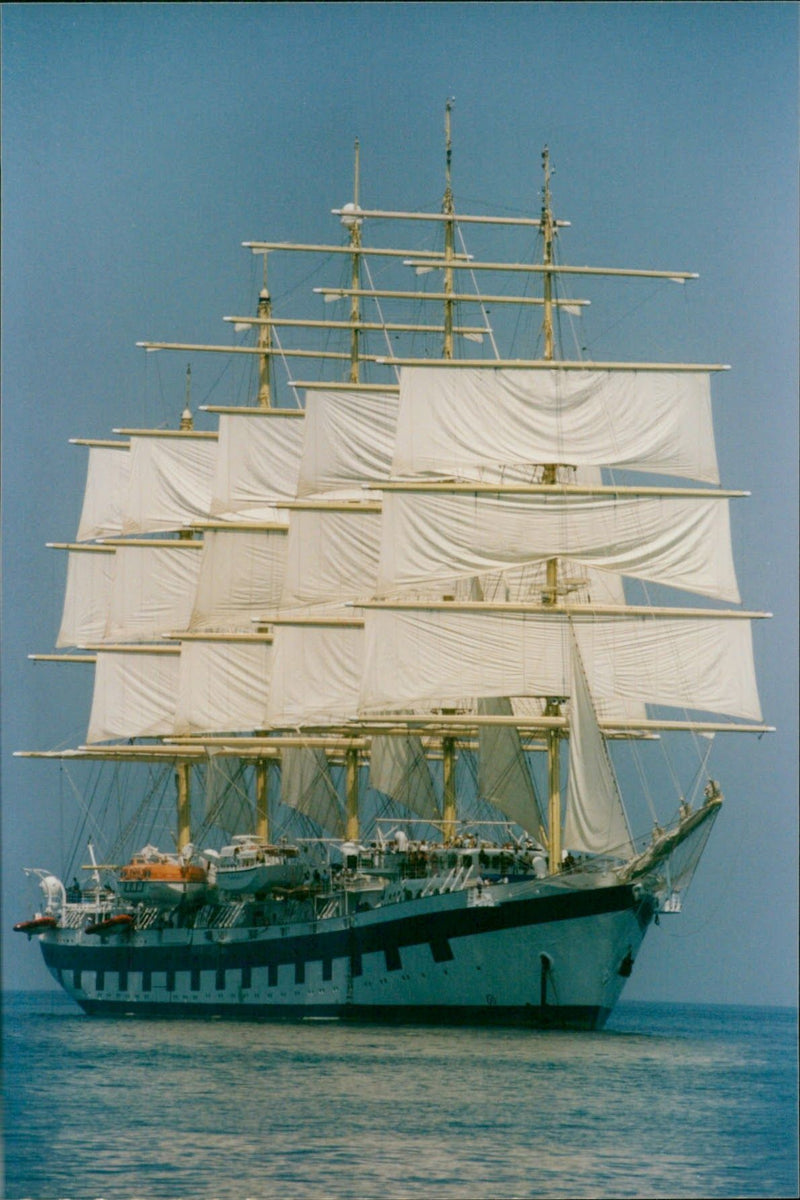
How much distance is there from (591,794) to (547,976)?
608cm

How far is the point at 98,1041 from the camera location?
272 feet

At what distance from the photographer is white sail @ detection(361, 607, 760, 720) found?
8162 centimetres

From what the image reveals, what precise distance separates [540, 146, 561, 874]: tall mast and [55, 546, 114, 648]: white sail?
1164 inches

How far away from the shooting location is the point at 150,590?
340 feet

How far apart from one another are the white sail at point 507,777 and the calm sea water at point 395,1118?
28.1 ft

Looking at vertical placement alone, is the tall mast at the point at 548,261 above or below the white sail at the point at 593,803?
above

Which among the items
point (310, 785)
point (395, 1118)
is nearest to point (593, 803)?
point (395, 1118)

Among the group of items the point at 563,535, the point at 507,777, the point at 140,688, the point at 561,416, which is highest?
the point at 561,416

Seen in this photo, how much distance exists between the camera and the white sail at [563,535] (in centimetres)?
8244

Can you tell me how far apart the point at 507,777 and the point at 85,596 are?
105ft

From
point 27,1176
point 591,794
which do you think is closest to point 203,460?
point 591,794

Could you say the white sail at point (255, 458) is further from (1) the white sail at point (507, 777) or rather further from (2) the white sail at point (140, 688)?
(1) the white sail at point (507, 777)

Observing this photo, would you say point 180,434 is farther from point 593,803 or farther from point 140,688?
point 593,803

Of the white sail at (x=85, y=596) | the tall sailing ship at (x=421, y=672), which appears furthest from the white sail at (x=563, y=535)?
the white sail at (x=85, y=596)
